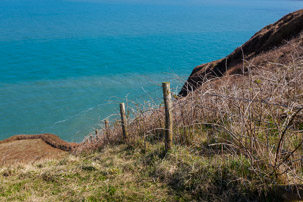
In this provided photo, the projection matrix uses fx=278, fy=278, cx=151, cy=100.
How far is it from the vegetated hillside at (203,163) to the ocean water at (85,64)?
5.42 m

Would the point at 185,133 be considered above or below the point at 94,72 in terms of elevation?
below

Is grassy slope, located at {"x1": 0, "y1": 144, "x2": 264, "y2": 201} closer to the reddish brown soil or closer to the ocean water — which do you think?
the ocean water

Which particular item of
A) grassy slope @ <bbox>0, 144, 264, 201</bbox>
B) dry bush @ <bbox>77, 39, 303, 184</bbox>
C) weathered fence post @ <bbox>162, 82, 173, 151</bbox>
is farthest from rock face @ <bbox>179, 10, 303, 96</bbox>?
grassy slope @ <bbox>0, 144, 264, 201</bbox>

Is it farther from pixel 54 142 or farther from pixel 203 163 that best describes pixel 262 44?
pixel 203 163

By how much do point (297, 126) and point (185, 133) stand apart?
237cm

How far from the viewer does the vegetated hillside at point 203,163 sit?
13.9ft

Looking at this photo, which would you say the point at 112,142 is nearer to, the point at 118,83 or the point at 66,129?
the point at 66,129

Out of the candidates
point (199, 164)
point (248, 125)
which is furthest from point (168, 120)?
point (248, 125)

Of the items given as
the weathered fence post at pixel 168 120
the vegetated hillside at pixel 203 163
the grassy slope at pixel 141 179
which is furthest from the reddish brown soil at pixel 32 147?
the weathered fence post at pixel 168 120

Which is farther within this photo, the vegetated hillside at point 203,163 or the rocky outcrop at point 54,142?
the rocky outcrop at point 54,142

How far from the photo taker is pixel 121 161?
22.2ft

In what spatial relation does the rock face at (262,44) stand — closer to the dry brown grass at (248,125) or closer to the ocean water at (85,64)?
the ocean water at (85,64)

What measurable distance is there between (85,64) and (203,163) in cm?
4905

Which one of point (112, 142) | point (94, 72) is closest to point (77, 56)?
point (94, 72)
